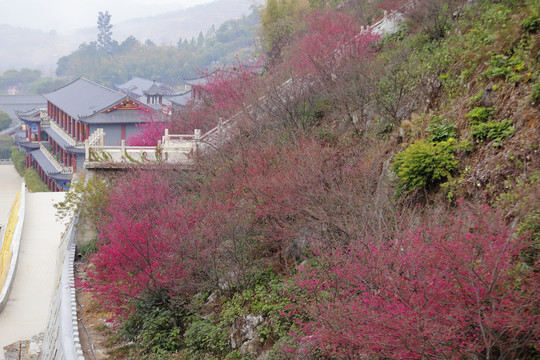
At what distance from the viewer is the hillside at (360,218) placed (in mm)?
6043

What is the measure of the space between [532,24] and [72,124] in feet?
122

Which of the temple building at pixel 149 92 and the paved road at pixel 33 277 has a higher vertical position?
the temple building at pixel 149 92

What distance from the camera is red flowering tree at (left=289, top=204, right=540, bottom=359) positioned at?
18.5 feet

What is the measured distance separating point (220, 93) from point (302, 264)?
15662 millimetres

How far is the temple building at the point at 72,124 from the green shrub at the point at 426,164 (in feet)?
92.1

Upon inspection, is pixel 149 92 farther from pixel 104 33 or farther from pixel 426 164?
pixel 104 33

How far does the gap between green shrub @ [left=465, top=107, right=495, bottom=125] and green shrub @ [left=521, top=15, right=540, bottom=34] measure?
183cm

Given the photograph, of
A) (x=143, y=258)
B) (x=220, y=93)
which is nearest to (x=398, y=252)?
(x=143, y=258)

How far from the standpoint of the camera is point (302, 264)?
9.84 m

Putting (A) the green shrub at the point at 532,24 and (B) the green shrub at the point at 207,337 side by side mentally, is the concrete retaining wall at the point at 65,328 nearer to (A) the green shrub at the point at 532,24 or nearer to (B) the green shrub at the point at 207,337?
(B) the green shrub at the point at 207,337

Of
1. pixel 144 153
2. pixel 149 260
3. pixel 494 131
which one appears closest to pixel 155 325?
pixel 149 260

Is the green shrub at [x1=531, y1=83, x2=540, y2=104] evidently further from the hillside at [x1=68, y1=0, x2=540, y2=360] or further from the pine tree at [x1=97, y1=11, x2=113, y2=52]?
the pine tree at [x1=97, y1=11, x2=113, y2=52]

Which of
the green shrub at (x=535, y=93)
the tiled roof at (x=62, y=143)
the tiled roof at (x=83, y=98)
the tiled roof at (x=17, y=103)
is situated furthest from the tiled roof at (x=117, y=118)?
the tiled roof at (x=17, y=103)

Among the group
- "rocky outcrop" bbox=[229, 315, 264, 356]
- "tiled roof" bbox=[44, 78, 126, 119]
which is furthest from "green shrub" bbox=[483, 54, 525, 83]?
"tiled roof" bbox=[44, 78, 126, 119]
